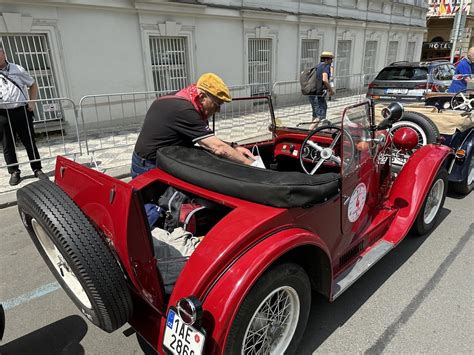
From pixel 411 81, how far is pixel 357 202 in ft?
26.5

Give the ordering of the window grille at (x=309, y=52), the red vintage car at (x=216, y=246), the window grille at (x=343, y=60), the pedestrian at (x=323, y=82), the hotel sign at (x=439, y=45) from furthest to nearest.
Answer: the hotel sign at (x=439, y=45), the window grille at (x=343, y=60), the window grille at (x=309, y=52), the pedestrian at (x=323, y=82), the red vintage car at (x=216, y=246)

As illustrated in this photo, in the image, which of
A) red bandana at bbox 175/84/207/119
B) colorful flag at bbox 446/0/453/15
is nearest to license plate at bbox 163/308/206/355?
red bandana at bbox 175/84/207/119

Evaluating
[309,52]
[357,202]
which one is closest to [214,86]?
[357,202]

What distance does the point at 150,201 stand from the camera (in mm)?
2543

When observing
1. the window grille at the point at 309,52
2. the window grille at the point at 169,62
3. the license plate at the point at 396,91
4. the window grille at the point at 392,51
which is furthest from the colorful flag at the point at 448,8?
the window grille at the point at 169,62

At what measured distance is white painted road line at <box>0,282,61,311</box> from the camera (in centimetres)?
277

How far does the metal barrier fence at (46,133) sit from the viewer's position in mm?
5285

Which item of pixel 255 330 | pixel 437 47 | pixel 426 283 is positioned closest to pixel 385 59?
pixel 437 47

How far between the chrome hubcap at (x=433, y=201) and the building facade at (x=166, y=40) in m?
5.36

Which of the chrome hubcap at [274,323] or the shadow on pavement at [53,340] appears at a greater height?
the chrome hubcap at [274,323]

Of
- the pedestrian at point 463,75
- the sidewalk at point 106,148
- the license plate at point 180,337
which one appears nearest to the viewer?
the license plate at point 180,337

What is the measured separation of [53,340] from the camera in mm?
2393

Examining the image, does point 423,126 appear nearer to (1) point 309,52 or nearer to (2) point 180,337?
(2) point 180,337

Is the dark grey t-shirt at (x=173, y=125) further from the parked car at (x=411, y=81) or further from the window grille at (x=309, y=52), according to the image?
the window grille at (x=309, y=52)
